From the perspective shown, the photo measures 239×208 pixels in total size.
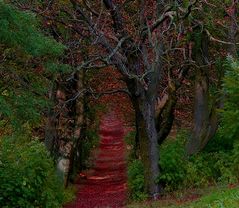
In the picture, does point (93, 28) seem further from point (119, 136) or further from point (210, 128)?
point (119, 136)

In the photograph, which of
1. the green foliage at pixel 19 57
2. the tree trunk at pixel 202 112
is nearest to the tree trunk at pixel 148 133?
the tree trunk at pixel 202 112

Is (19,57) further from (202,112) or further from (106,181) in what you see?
(106,181)

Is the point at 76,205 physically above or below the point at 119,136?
below

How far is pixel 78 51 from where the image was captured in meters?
20.5

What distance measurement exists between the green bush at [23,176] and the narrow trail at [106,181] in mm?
3796

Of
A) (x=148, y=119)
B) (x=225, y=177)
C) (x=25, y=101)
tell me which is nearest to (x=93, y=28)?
(x=148, y=119)

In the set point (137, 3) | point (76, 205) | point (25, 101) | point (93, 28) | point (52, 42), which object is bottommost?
point (76, 205)

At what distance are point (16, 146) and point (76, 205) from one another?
296 inches

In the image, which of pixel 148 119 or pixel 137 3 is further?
pixel 137 3

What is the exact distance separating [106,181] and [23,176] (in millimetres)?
18615

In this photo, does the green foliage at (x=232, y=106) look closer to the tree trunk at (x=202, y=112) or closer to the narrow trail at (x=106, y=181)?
the tree trunk at (x=202, y=112)

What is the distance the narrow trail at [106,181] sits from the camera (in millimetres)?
24109

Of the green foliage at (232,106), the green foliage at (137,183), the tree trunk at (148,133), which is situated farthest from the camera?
the green foliage at (137,183)

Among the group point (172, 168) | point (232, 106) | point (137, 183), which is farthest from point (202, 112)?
point (232, 106)
